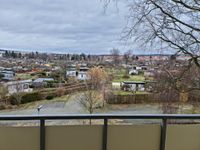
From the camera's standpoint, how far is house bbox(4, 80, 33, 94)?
10.4 ft

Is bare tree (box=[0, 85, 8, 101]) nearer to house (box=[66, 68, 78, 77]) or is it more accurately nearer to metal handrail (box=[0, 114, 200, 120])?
house (box=[66, 68, 78, 77])

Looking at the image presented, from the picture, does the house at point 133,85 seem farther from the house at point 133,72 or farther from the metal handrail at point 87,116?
the metal handrail at point 87,116

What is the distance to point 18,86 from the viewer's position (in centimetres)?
321

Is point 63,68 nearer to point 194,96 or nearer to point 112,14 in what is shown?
point 112,14

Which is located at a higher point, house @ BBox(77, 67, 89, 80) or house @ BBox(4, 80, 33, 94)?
house @ BBox(77, 67, 89, 80)

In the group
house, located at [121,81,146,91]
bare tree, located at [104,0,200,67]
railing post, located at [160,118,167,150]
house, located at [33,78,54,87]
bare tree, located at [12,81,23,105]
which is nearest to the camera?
railing post, located at [160,118,167,150]

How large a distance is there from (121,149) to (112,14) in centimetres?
199

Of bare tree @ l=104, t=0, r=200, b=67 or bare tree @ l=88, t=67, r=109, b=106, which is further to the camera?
bare tree @ l=88, t=67, r=109, b=106

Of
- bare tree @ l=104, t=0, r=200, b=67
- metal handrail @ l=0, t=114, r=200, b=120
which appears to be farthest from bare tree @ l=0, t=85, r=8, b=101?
bare tree @ l=104, t=0, r=200, b=67

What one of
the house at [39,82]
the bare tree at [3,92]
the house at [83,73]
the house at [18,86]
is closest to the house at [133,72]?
the house at [83,73]

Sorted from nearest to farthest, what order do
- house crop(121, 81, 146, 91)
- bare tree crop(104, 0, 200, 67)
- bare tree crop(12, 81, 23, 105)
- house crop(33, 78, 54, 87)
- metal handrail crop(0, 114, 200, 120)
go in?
metal handrail crop(0, 114, 200, 120)
bare tree crop(12, 81, 23, 105)
house crop(33, 78, 54, 87)
house crop(121, 81, 146, 91)
bare tree crop(104, 0, 200, 67)

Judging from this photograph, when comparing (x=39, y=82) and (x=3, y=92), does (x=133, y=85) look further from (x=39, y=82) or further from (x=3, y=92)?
(x=3, y=92)

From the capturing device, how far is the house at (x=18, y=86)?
10.4 feet

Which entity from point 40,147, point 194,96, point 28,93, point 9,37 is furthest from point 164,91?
point 40,147
